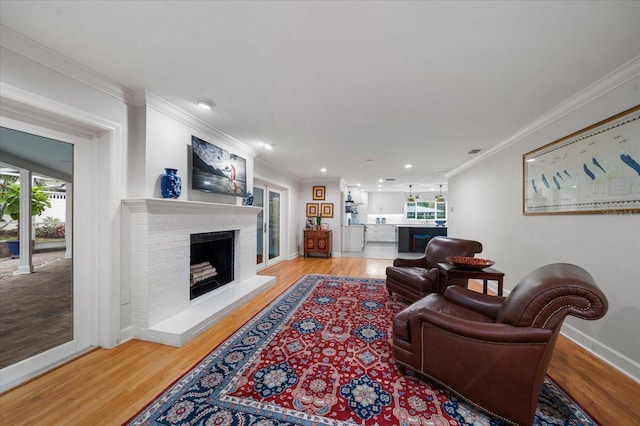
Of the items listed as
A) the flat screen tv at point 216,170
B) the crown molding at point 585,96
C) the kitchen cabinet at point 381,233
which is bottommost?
the kitchen cabinet at point 381,233

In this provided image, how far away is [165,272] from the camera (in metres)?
2.46

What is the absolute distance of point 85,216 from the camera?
2.11m

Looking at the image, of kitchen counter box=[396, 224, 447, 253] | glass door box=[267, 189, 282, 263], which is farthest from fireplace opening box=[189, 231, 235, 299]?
kitchen counter box=[396, 224, 447, 253]

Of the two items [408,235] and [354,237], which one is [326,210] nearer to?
[354,237]

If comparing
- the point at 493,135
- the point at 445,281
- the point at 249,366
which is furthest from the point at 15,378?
the point at 493,135

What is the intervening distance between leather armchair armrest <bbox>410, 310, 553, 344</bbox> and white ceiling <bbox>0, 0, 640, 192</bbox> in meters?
1.78

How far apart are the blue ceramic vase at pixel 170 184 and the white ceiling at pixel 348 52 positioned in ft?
2.41

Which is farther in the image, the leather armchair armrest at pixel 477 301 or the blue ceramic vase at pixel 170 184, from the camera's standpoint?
the blue ceramic vase at pixel 170 184

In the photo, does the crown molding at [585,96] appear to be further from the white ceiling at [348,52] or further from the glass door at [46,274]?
the glass door at [46,274]

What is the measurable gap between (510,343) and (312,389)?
1.25 meters

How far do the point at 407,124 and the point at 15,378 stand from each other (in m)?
4.15

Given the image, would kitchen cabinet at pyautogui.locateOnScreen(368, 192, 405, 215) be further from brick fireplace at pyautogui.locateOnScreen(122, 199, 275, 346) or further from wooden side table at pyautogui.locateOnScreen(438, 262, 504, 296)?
brick fireplace at pyautogui.locateOnScreen(122, 199, 275, 346)

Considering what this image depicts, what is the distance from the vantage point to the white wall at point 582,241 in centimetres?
188

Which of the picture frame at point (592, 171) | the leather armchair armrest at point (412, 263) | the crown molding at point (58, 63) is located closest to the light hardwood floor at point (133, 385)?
the picture frame at point (592, 171)
